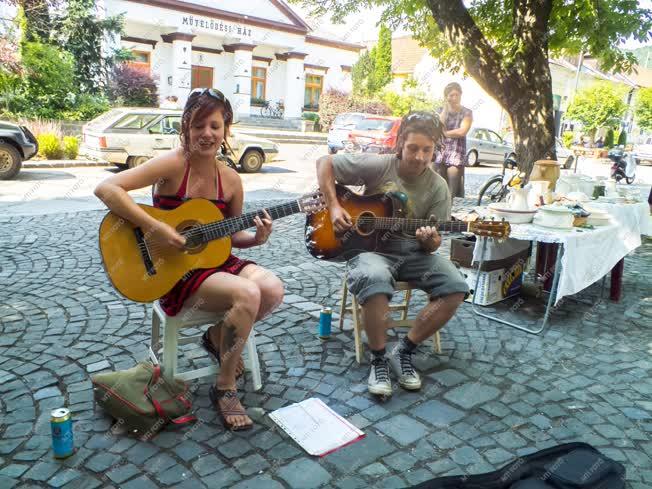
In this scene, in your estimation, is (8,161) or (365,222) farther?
(8,161)

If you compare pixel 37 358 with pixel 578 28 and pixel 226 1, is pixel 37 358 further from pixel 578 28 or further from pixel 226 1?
pixel 226 1

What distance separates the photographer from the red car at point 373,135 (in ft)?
47.7

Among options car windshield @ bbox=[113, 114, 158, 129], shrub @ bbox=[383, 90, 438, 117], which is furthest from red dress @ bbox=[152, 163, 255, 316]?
shrub @ bbox=[383, 90, 438, 117]

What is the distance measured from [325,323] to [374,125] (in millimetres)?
12335

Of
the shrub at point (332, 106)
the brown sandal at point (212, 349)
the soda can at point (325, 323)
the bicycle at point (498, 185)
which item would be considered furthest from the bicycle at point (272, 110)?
the brown sandal at point (212, 349)

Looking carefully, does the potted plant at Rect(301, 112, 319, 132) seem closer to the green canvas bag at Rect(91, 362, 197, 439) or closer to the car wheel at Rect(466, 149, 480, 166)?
the car wheel at Rect(466, 149, 480, 166)

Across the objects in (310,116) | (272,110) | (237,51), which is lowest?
(310,116)

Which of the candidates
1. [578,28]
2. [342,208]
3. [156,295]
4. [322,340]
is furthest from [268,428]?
[578,28]

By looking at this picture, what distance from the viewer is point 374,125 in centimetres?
1539

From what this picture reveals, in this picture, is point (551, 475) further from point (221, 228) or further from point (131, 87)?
point (131, 87)

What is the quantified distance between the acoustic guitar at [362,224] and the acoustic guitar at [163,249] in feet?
1.84

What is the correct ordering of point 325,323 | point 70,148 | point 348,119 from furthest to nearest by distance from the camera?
point 348,119 → point 70,148 → point 325,323

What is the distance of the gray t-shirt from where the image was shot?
343 cm

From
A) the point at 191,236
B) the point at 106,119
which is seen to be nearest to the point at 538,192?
the point at 191,236
